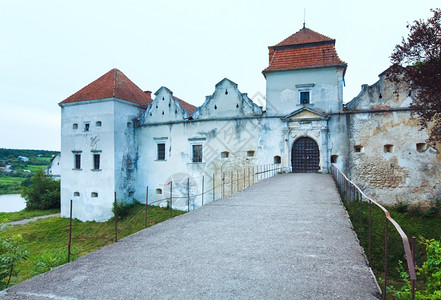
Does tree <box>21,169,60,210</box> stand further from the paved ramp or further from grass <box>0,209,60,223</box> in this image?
the paved ramp

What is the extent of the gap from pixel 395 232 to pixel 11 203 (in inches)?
1699

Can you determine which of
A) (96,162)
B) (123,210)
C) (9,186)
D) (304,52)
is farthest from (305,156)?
(9,186)

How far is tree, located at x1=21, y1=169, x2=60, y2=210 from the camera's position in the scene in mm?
24953

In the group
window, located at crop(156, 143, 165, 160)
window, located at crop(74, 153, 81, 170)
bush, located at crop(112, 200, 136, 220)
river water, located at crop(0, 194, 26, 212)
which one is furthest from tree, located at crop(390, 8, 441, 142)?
river water, located at crop(0, 194, 26, 212)

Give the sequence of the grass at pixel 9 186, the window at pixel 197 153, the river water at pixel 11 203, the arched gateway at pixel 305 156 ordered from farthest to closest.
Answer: the grass at pixel 9 186 < the river water at pixel 11 203 < the window at pixel 197 153 < the arched gateway at pixel 305 156

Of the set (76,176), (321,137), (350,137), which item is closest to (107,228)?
(76,176)

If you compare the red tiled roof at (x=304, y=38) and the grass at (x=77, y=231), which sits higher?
the red tiled roof at (x=304, y=38)

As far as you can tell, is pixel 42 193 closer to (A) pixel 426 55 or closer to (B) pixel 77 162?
(B) pixel 77 162

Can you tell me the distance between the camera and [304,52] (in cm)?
1655

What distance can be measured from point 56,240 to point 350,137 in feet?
58.0

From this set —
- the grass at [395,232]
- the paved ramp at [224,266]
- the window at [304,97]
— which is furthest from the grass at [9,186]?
the paved ramp at [224,266]

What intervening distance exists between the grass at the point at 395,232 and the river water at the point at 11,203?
35807 millimetres

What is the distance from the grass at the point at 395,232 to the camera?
365 inches

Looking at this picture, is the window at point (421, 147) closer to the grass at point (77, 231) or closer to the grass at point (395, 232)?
the grass at point (395, 232)
